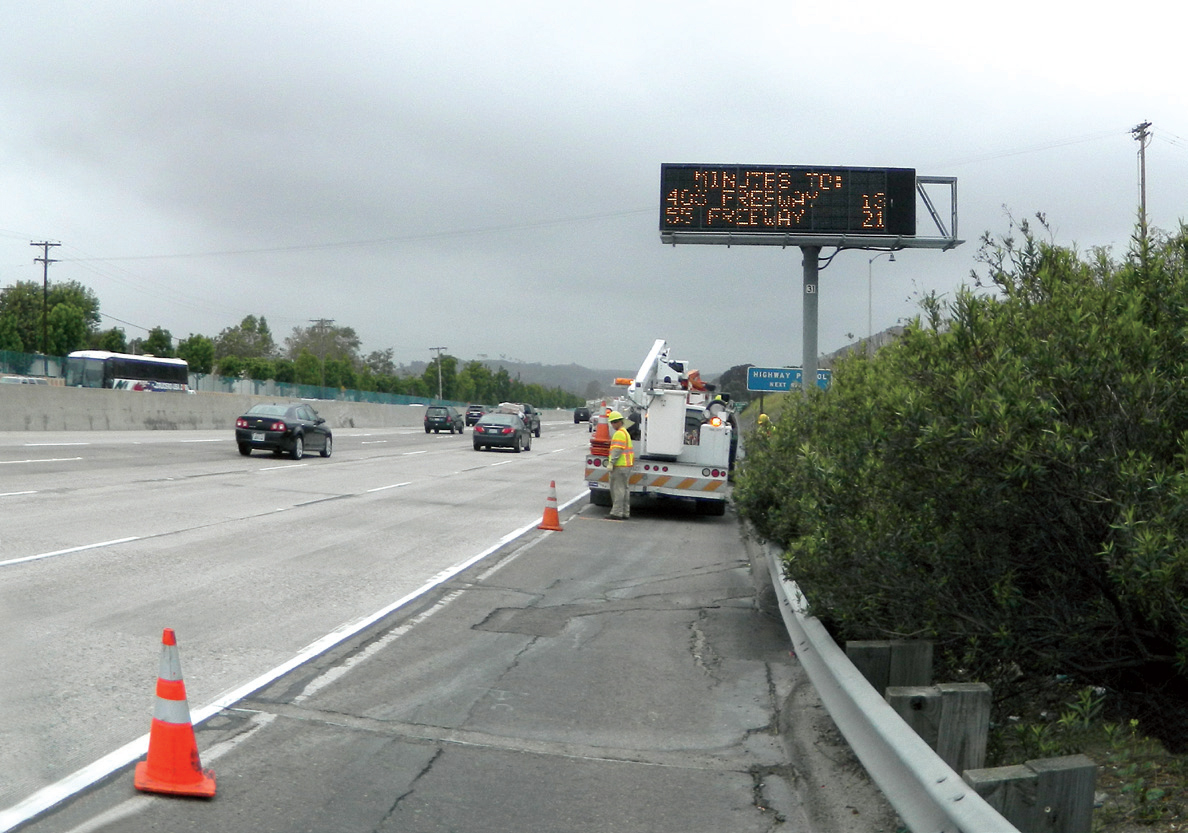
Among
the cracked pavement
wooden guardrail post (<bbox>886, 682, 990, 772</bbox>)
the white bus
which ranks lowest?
the cracked pavement

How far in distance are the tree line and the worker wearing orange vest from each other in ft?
194

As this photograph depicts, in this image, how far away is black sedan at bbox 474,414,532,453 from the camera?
137 ft

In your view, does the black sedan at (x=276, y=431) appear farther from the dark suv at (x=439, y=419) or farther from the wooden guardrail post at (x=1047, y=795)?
the dark suv at (x=439, y=419)

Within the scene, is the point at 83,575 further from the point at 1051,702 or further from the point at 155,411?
the point at 155,411

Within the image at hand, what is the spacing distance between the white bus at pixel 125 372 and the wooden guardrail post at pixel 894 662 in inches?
2224

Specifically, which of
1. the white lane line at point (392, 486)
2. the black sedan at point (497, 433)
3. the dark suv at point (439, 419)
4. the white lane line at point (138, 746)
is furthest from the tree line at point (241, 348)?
the white lane line at point (138, 746)

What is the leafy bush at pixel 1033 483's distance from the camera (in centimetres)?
447

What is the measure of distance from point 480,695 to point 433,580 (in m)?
4.40

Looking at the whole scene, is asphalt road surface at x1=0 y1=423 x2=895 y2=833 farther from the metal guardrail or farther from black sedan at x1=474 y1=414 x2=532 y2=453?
black sedan at x1=474 y1=414 x2=532 y2=453

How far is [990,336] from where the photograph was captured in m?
5.04

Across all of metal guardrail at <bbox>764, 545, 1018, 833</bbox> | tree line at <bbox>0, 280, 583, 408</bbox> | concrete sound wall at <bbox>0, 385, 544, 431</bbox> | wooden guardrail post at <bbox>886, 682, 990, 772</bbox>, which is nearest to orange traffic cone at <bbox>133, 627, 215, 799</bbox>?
metal guardrail at <bbox>764, 545, 1018, 833</bbox>

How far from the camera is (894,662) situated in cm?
579

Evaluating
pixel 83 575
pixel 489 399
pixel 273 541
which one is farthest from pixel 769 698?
pixel 489 399

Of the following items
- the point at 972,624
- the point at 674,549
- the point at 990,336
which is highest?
the point at 990,336
